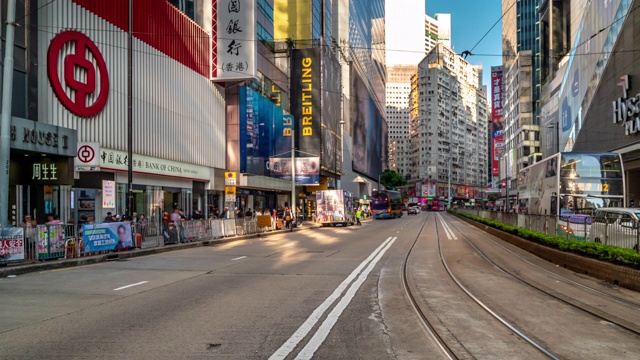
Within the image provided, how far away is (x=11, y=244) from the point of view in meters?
14.1

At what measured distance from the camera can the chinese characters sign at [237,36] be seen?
117 feet

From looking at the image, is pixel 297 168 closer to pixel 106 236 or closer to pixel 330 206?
pixel 330 206

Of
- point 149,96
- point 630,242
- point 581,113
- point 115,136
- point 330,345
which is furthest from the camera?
point 581,113

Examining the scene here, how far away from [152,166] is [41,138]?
1032 cm

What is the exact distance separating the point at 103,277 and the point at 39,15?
44.8ft

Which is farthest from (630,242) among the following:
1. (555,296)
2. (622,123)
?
(622,123)

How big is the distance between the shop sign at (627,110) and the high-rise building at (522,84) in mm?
54787

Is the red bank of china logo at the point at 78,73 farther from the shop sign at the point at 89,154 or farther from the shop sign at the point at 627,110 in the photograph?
the shop sign at the point at 627,110

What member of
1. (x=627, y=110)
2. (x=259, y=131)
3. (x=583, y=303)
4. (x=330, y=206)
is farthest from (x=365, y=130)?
(x=583, y=303)

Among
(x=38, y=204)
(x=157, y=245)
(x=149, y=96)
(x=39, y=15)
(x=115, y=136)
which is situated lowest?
(x=157, y=245)

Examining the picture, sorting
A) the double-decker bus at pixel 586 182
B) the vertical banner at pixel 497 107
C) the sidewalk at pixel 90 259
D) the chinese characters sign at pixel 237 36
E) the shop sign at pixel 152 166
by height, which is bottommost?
the sidewalk at pixel 90 259

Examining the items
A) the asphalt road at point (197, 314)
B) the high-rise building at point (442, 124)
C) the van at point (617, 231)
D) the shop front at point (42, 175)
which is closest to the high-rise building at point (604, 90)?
the van at point (617, 231)

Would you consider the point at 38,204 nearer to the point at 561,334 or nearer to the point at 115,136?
the point at 115,136

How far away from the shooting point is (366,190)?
110m
